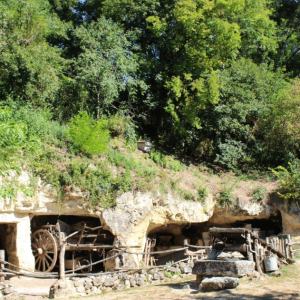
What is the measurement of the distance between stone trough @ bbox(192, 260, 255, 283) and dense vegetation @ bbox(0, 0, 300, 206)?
631 cm

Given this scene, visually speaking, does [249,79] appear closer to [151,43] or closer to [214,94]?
[214,94]

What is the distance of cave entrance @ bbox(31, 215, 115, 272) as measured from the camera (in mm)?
14461

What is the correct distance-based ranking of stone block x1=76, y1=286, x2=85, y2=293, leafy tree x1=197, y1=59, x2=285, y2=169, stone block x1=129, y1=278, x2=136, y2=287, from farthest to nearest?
1. leafy tree x1=197, y1=59, x2=285, y2=169
2. stone block x1=129, y1=278, x2=136, y2=287
3. stone block x1=76, y1=286, x2=85, y2=293

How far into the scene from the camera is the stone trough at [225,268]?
1006 centimetres

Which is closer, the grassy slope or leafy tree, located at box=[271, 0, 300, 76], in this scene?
the grassy slope

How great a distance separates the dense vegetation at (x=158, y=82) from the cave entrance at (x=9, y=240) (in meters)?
4.00

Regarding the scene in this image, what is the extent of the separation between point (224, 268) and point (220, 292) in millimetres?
935

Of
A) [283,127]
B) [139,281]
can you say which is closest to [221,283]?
[139,281]

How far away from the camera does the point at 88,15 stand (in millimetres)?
24344

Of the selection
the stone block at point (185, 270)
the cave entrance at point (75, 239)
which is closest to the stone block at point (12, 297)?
the cave entrance at point (75, 239)

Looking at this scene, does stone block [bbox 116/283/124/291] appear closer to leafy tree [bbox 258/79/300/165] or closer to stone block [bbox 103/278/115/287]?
stone block [bbox 103/278/115/287]

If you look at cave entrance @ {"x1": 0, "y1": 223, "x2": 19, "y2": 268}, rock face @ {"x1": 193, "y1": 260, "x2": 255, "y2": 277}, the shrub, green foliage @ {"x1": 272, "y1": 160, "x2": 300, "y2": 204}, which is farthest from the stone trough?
cave entrance @ {"x1": 0, "y1": 223, "x2": 19, "y2": 268}

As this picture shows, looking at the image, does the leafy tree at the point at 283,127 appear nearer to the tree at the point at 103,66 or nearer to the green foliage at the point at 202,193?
the green foliage at the point at 202,193

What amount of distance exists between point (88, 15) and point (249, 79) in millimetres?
11909
